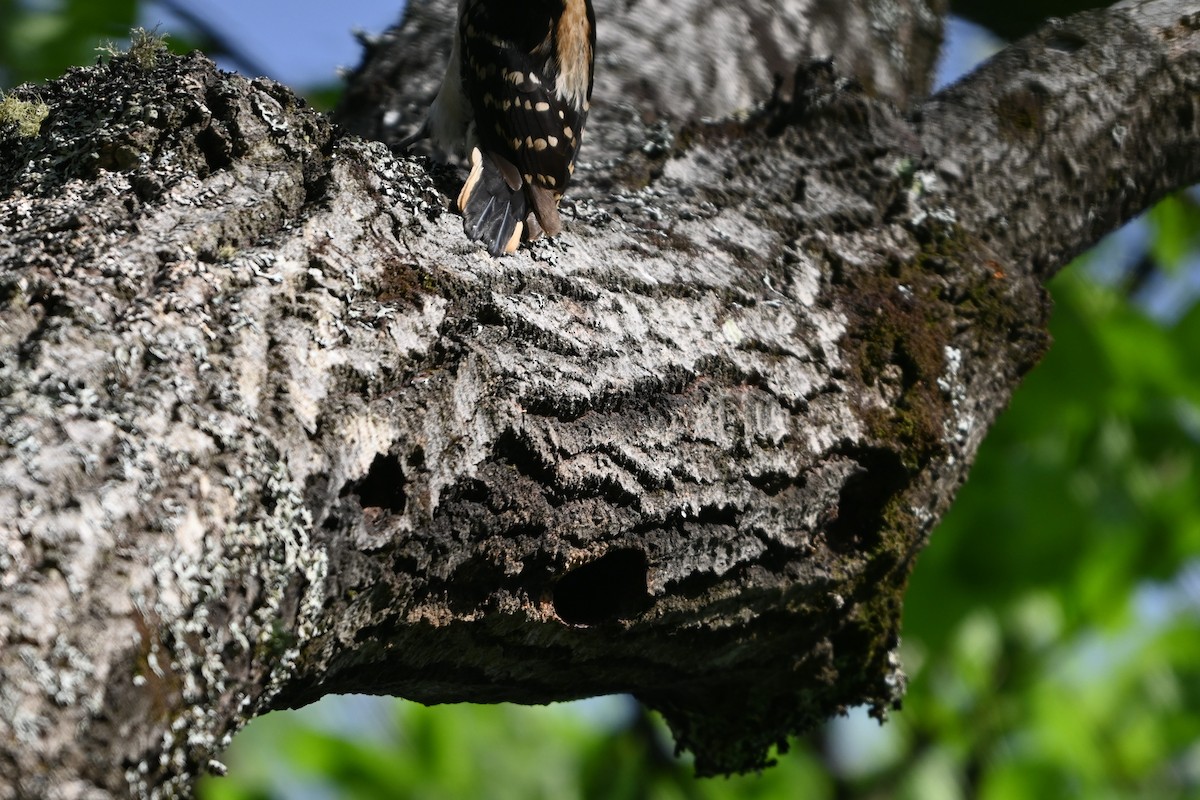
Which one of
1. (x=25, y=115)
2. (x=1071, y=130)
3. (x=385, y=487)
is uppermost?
(x=25, y=115)

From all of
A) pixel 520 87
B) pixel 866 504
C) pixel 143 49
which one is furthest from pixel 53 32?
pixel 866 504

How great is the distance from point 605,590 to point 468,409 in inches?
15.5

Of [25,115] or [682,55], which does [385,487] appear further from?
[682,55]

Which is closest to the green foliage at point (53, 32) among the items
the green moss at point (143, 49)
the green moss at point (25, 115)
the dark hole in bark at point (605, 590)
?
the green moss at point (143, 49)

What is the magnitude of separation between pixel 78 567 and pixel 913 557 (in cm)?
148

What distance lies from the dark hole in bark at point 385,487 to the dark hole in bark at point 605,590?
338 millimetres

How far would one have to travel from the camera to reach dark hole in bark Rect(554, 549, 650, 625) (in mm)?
1666

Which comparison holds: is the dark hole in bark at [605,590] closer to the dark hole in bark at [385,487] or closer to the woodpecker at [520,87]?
the dark hole in bark at [385,487]

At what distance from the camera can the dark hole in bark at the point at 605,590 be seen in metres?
1.67

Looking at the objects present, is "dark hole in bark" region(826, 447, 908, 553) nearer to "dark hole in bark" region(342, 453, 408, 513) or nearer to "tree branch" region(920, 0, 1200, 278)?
"tree branch" region(920, 0, 1200, 278)

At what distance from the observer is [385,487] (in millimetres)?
1439

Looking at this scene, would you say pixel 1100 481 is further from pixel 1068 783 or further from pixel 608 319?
pixel 608 319

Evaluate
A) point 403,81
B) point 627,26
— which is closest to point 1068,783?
point 627,26

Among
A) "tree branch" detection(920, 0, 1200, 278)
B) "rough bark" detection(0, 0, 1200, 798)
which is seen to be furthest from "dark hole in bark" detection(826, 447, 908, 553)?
"tree branch" detection(920, 0, 1200, 278)
